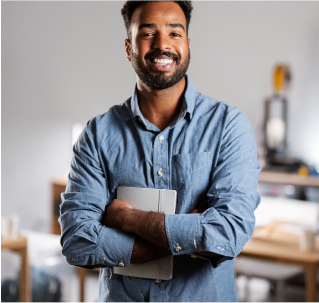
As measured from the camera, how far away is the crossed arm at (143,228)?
3.63 feet

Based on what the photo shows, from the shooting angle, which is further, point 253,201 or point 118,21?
point 118,21

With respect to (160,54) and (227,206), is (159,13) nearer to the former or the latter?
(160,54)

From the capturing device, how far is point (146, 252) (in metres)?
1.15

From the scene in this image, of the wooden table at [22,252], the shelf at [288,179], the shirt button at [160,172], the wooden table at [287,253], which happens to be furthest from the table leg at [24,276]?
the shelf at [288,179]

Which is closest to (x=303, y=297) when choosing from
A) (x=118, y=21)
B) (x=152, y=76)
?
(x=152, y=76)

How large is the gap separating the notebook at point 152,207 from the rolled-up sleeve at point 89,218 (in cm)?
8

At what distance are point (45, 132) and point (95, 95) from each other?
2.21ft

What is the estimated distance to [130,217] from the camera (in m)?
1.16

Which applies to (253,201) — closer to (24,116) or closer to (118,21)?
(118,21)

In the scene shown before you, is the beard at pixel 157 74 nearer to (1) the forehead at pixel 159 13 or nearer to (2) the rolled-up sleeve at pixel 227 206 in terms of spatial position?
(1) the forehead at pixel 159 13

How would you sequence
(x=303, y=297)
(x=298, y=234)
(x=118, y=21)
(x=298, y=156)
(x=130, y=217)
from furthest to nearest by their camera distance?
(x=298, y=156), (x=118, y=21), (x=303, y=297), (x=298, y=234), (x=130, y=217)

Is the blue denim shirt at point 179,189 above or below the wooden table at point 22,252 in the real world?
above

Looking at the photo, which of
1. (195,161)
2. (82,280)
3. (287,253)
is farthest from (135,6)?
(82,280)

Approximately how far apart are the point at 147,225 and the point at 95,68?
133 inches
